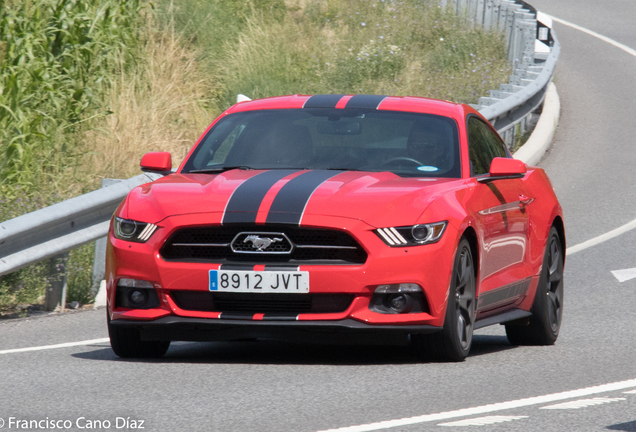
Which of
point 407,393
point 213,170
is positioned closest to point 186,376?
point 407,393

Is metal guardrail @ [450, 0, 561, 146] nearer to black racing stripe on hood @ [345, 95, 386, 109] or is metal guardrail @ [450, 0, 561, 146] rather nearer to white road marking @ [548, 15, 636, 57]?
white road marking @ [548, 15, 636, 57]

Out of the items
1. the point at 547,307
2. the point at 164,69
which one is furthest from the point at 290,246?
the point at 164,69

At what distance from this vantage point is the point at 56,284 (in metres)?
9.58

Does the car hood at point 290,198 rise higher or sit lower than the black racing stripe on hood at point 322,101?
higher

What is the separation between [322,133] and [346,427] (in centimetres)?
310

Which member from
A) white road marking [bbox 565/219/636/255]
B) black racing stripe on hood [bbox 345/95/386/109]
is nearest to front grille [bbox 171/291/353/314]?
black racing stripe on hood [bbox 345/95/386/109]

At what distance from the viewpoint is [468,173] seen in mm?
7734

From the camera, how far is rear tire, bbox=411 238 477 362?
6938mm

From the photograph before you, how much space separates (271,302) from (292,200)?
0.56 meters

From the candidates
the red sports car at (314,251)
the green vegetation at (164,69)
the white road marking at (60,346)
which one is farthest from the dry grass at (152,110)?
the red sports car at (314,251)

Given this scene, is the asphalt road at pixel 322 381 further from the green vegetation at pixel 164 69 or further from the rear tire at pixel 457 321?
the green vegetation at pixel 164 69

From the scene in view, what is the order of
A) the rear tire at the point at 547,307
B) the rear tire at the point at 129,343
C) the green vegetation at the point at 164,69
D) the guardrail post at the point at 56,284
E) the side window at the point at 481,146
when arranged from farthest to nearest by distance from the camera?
1. the green vegetation at the point at 164,69
2. the guardrail post at the point at 56,284
3. the rear tire at the point at 547,307
4. the side window at the point at 481,146
5. the rear tire at the point at 129,343

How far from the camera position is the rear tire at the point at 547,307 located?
27.5 ft

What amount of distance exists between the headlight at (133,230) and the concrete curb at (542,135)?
10977mm
